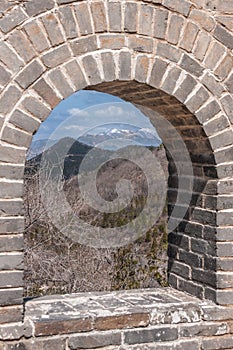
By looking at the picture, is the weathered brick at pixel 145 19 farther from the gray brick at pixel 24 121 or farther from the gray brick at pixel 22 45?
the gray brick at pixel 24 121

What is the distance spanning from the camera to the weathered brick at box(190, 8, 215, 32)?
347cm

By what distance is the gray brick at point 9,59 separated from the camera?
304 centimetres

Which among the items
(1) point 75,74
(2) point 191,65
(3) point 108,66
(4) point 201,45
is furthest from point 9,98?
(4) point 201,45

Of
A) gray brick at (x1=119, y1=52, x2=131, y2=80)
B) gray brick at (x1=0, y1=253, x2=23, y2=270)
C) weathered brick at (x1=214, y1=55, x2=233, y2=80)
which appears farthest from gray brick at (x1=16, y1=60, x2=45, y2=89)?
weathered brick at (x1=214, y1=55, x2=233, y2=80)

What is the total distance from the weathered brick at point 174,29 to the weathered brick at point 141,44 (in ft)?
0.45

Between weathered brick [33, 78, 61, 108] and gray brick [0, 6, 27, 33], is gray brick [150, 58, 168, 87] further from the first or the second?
gray brick [0, 6, 27, 33]

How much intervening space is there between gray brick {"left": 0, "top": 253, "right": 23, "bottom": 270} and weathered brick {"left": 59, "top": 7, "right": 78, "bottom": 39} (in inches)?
53.0

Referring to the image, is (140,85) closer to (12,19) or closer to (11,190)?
(12,19)

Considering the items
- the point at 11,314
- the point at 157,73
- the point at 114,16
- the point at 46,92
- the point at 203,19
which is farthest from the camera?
the point at 203,19

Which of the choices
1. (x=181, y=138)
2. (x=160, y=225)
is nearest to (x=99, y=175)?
(x=160, y=225)

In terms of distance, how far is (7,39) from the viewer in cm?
305

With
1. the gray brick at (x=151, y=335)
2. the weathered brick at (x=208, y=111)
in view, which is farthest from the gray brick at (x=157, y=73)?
the gray brick at (x=151, y=335)

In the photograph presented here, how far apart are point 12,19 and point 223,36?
4.66ft

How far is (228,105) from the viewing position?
11.7ft
